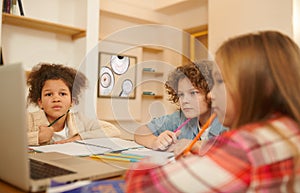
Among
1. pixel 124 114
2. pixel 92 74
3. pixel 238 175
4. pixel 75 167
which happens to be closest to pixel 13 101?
pixel 75 167

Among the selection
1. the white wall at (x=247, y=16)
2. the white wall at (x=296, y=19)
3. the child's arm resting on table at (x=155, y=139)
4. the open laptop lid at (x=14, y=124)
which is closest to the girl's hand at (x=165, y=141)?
the child's arm resting on table at (x=155, y=139)

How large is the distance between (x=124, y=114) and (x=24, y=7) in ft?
5.28

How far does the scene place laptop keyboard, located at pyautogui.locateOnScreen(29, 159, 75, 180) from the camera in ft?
2.03

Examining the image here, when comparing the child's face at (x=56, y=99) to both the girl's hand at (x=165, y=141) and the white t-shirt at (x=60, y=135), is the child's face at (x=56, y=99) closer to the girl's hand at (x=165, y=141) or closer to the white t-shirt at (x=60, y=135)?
the white t-shirt at (x=60, y=135)

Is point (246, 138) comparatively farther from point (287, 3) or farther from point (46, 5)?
point (46, 5)

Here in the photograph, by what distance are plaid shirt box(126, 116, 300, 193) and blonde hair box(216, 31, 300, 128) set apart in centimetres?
4

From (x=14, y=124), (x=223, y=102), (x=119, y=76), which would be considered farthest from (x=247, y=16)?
(x=14, y=124)

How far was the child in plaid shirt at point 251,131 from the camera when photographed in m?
0.48

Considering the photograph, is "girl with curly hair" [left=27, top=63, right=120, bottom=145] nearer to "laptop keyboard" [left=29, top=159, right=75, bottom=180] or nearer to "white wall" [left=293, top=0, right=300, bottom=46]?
"laptop keyboard" [left=29, top=159, right=75, bottom=180]

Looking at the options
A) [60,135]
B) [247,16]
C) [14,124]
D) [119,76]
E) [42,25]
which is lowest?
[60,135]

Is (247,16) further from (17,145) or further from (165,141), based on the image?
(17,145)

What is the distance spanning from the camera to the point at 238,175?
1.56ft

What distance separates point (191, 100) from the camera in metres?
1.16

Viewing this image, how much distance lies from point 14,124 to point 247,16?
93.8 inches
